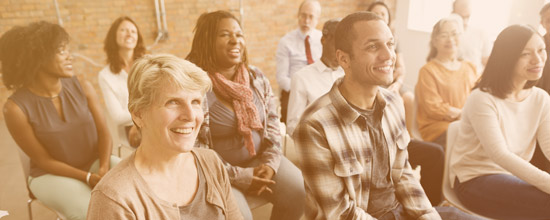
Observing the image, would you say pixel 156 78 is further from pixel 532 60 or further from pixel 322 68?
pixel 532 60

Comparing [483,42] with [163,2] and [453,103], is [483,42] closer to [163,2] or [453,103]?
[453,103]

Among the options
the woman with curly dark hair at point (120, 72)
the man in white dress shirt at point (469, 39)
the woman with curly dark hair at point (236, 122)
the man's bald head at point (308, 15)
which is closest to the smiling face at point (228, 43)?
the woman with curly dark hair at point (236, 122)

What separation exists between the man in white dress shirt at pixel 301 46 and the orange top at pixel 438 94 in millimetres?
1273

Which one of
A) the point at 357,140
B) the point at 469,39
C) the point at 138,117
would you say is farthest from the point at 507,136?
the point at 469,39

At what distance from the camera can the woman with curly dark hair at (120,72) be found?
266 centimetres

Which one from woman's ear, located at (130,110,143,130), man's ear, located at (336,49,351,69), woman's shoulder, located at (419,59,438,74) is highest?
man's ear, located at (336,49,351,69)

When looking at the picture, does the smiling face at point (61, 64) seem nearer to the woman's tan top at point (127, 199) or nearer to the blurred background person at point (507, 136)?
the woman's tan top at point (127, 199)

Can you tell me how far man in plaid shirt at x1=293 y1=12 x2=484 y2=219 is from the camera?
1.36m

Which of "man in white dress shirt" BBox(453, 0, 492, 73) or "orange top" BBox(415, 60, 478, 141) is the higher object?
"man in white dress shirt" BBox(453, 0, 492, 73)

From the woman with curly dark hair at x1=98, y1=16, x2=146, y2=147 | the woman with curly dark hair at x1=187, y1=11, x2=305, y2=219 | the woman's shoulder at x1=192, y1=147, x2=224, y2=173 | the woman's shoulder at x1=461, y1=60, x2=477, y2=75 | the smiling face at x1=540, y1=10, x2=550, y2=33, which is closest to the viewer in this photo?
the woman's shoulder at x1=192, y1=147, x2=224, y2=173

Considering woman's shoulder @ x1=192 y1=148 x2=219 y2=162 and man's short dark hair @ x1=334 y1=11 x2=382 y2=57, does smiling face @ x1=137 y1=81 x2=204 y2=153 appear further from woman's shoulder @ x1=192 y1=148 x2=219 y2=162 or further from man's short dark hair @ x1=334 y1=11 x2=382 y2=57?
man's short dark hair @ x1=334 y1=11 x2=382 y2=57

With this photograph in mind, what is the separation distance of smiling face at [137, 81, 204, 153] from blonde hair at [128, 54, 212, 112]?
0.02 metres

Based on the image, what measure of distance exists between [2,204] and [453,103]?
11.6ft

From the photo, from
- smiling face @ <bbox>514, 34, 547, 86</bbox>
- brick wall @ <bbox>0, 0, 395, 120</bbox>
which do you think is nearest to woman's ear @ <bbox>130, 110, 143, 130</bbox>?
smiling face @ <bbox>514, 34, 547, 86</bbox>
